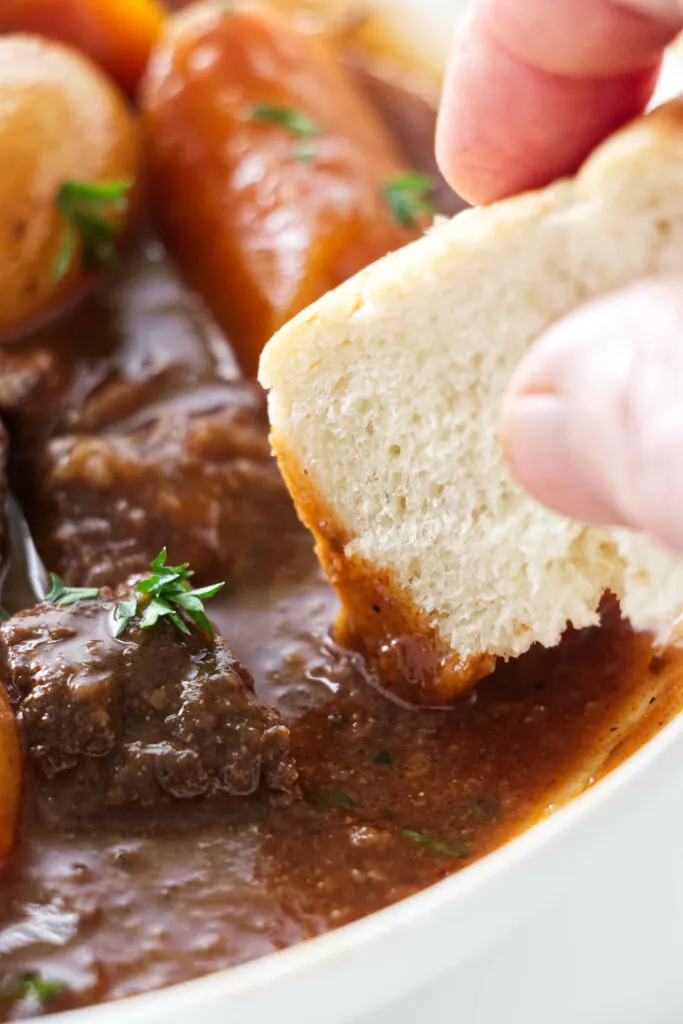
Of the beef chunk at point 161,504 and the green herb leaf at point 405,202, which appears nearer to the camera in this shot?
the beef chunk at point 161,504

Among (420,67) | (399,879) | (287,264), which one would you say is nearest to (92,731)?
(399,879)

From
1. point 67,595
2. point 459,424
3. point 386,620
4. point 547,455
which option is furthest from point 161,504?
point 547,455

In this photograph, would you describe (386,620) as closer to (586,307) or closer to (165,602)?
(165,602)

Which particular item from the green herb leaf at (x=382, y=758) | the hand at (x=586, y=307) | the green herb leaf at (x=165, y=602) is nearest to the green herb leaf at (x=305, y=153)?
the hand at (x=586, y=307)

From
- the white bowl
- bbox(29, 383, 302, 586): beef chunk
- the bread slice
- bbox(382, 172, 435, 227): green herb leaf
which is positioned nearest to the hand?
the bread slice

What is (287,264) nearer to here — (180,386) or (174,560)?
(180,386)

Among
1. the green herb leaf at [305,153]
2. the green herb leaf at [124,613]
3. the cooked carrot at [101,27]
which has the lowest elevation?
the green herb leaf at [124,613]

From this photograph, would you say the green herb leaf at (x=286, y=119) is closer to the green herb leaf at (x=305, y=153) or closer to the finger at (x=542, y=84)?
the green herb leaf at (x=305, y=153)
